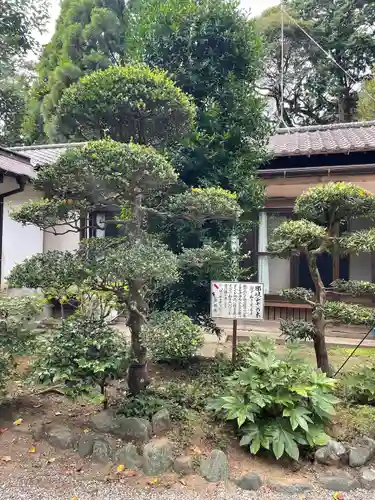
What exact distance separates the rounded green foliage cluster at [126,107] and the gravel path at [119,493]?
3275 mm

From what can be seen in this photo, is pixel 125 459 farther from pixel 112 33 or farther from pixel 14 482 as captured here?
pixel 112 33

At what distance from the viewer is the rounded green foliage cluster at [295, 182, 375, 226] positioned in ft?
13.8

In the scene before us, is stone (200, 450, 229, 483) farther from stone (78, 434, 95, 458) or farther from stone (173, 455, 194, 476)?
stone (78, 434, 95, 458)

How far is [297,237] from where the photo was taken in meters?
4.12

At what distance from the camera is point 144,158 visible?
10.6 ft

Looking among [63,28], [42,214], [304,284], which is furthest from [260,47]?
[63,28]

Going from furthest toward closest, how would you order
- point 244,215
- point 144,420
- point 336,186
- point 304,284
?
point 304,284 < point 244,215 < point 336,186 < point 144,420

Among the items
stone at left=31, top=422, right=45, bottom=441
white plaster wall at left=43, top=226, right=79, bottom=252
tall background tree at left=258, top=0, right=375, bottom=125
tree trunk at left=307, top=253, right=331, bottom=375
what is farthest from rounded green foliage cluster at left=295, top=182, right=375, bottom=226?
tall background tree at left=258, top=0, right=375, bottom=125

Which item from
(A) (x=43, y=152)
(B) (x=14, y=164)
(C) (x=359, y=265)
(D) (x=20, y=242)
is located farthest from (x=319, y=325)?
(A) (x=43, y=152)

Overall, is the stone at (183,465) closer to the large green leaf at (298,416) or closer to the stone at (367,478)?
the large green leaf at (298,416)

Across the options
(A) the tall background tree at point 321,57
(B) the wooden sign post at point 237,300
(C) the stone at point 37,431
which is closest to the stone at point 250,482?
(B) the wooden sign post at point 237,300

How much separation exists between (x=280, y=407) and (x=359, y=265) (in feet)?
18.0

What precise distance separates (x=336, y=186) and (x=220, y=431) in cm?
288

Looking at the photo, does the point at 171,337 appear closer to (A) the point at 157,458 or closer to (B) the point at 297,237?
(A) the point at 157,458
